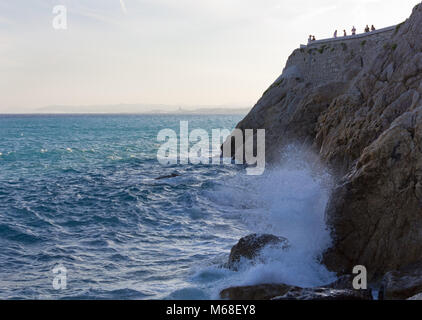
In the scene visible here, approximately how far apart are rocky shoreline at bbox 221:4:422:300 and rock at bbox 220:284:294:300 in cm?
2

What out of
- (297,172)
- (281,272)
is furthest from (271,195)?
(281,272)

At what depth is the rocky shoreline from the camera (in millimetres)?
10273

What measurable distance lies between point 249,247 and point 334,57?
2005 centimetres

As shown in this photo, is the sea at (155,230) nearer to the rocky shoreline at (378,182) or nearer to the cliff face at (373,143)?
the rocky shoreline at (378,182)

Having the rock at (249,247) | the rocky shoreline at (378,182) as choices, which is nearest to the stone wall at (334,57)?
the rocky shoreline at (378,182)

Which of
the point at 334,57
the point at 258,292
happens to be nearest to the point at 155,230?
the point at 258,292

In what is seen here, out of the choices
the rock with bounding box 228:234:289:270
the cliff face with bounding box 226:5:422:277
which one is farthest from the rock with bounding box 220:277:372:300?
the rock with bounding box 228:234:289:270

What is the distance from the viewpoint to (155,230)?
17594 millimetres

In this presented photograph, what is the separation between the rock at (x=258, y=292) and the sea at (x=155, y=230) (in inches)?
27.5

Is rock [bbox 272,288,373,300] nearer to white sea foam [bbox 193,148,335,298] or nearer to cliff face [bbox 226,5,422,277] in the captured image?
white sea foam [bbox 193,148,335,298]

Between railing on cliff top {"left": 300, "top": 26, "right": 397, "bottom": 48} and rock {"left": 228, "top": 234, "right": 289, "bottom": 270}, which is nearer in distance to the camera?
rock {"left": 228, "top": 234, "right": 289, "bottom": 270}

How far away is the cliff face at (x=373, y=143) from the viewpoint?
37.3 ft

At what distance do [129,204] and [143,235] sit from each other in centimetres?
526
